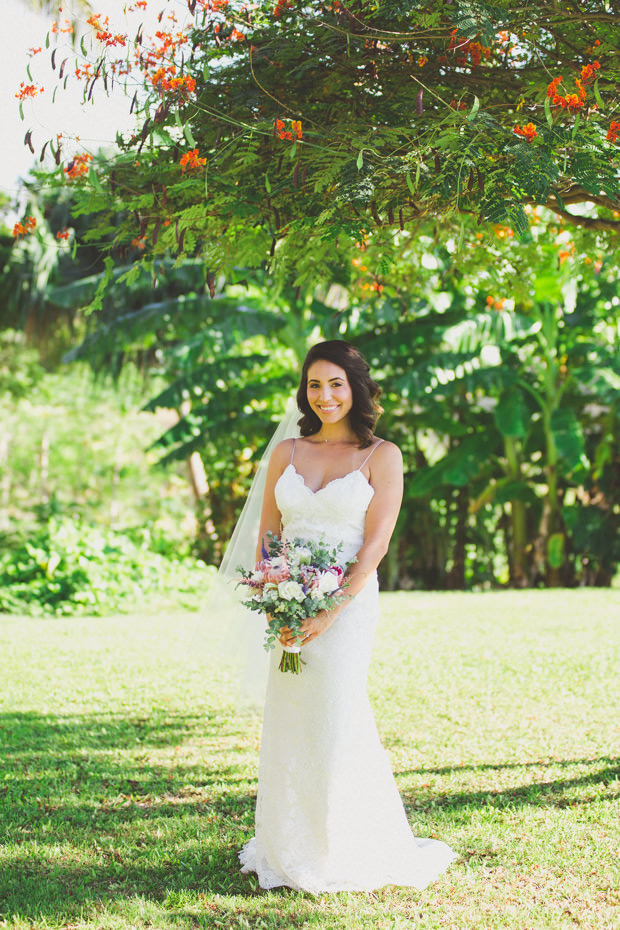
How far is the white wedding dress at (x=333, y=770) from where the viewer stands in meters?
3.62

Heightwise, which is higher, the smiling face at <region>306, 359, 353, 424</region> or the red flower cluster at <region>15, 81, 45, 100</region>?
the red flower cluster at <region>15, 81, 45, 100</region>

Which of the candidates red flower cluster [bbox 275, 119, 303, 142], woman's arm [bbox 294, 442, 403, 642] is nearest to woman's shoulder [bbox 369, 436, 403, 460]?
woman's arm [bbox 294, 442, 403, 642]

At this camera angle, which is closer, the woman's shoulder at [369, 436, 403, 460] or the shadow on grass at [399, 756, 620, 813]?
the woman's shoulder at [369, 436, 403, 460]

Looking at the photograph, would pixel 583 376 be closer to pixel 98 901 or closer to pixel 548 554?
pixel 548 554

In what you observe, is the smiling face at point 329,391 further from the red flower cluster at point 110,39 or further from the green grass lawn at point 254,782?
the green grass lawn at point 254,782

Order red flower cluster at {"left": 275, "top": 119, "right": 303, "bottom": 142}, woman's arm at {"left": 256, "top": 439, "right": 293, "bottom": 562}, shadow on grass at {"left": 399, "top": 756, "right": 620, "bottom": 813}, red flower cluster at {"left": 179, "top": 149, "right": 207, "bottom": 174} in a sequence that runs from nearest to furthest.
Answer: red flower cluster at {"left": 275, "top": 119, "right": 303, "bottom": 142} < red flower cluster at {"left": 179, "top": 149, "right": 207, "bottom": 174} < woman's arm at {"left": 256, "top": 439, "right": 293, "bottom": 562} < shadow on grass at {"left": 399, "top": 756, "right": 620, "bottom": 813}

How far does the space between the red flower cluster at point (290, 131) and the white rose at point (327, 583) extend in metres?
1.74

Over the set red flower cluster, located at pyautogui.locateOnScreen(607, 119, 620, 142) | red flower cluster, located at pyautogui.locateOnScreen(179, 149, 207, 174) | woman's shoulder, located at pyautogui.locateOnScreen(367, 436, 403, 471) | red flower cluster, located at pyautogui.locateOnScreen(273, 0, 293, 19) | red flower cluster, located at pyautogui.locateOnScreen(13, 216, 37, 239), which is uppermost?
red flower cluster, located at pyautogui.locateOnScreen(273, 0, 293, 19)

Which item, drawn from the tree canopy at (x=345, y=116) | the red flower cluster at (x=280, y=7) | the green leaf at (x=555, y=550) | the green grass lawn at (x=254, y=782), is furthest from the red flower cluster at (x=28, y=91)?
the green leaf at (x=555, y=550)

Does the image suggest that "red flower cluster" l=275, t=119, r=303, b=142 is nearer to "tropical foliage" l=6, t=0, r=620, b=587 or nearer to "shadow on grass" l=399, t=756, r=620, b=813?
"tropical foliage" l=6, t=0, r=620, b=587

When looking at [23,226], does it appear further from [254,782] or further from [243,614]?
[254,782]

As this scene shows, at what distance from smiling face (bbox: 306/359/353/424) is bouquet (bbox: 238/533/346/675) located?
26.8 inches

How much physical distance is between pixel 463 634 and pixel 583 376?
454 cm

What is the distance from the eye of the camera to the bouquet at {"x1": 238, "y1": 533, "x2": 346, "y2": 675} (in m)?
3.31
